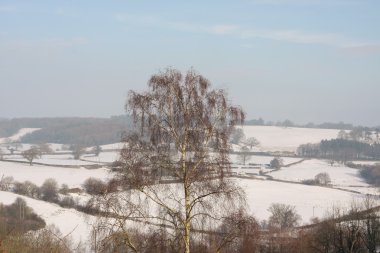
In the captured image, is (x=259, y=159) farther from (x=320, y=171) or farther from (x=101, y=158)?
(x=101, y=158)

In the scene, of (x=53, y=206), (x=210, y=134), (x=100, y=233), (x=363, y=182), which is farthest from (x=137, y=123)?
(x=363, y=182)

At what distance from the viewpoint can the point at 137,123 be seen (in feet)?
48.3

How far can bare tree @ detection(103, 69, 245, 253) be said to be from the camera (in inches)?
570

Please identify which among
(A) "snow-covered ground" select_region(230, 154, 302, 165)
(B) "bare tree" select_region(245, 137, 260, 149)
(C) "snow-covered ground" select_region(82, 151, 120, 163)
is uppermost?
(B) "bare tree" select_region(245, 137, 260, 149)

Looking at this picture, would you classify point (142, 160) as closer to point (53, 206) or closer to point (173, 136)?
point (173, 136)

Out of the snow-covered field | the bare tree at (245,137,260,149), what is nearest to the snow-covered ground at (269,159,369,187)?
the snow-covered field

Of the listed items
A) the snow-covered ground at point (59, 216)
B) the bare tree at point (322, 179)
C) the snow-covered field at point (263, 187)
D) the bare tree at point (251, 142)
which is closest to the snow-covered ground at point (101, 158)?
the snow-covered field at point (263, 187)

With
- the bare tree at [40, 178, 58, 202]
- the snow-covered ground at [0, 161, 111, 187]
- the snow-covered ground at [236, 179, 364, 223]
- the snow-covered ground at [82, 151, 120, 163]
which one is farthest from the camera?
the snow-covered ground at [82, 151, 120, 163]

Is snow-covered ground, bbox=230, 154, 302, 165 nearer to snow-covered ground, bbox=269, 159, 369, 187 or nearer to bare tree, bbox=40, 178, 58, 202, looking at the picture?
snow-covered ground, bbox=269, 159, 369, 187

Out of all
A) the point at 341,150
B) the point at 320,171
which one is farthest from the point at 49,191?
the point at 341,150

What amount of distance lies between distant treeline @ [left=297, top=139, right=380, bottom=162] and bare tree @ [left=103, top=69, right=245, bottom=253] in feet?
457

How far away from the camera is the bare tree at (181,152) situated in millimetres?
14484

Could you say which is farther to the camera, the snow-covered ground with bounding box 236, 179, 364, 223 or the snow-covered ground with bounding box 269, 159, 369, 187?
the snow-covered ground with bounding box 269, 159, 369, 187

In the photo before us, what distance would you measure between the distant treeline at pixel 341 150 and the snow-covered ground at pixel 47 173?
78093 mm
